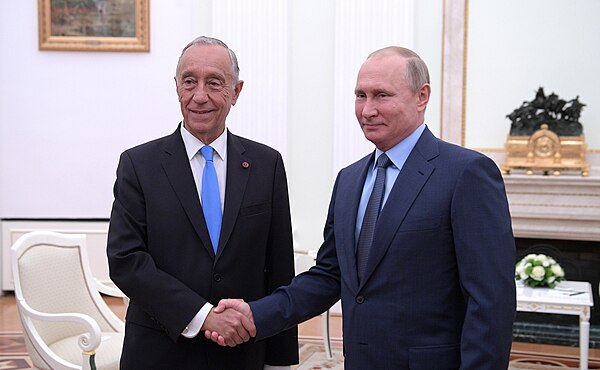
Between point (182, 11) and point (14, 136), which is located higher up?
point (182, 11)

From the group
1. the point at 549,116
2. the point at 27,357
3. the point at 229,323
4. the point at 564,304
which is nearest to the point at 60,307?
the point at 27,357

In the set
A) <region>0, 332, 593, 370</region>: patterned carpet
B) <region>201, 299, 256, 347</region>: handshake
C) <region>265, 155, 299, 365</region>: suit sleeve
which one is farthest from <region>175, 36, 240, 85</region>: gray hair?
<region>0, 332, 593, 370</region>: patterned carpet

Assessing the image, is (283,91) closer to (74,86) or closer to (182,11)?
(182,11)

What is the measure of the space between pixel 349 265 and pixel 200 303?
50 centimetres

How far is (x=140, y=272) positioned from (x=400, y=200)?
0.85 m

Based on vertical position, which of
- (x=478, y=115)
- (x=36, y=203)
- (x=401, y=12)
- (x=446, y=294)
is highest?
(x=401, y=12)

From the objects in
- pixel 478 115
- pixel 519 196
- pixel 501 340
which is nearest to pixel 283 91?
pixel 478 115

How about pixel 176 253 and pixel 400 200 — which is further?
pixel 176 253

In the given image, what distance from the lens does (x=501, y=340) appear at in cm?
217

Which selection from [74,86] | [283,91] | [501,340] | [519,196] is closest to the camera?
[501,340]

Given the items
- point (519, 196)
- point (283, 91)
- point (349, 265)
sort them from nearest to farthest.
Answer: point (349, 265)
point (519, 196)
point (283, 91)

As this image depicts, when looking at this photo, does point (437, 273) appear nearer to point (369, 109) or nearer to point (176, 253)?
point (369, 109)

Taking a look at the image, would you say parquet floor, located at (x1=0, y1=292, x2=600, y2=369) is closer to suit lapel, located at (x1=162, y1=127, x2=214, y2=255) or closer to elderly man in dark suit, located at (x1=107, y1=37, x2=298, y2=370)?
elderly man in dark suit, located at (x1=107, y1=37, x2=298, y2=370)

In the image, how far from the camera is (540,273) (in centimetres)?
596
